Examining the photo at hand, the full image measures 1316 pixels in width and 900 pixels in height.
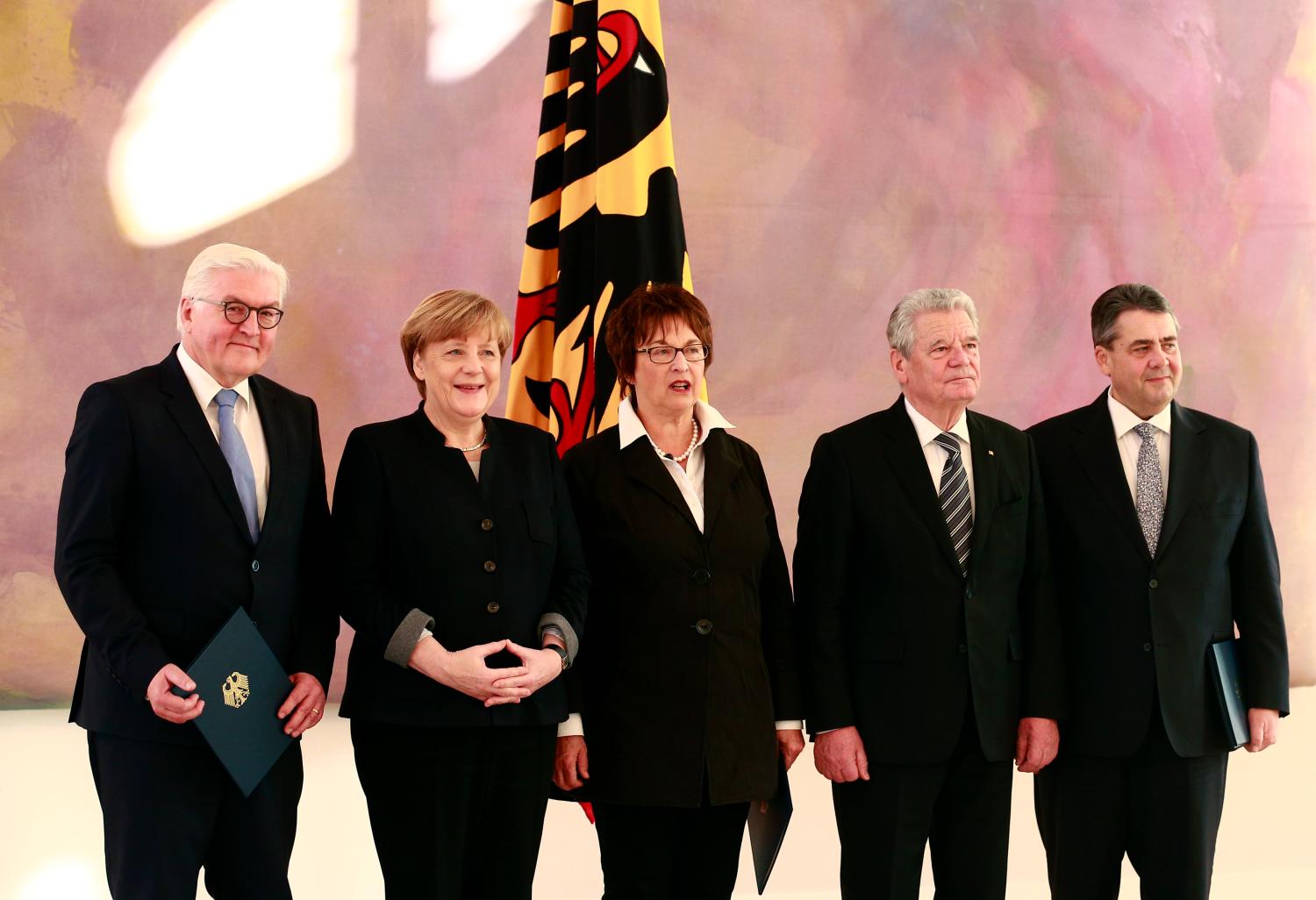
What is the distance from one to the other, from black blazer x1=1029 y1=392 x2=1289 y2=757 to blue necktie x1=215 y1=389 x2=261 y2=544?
175cm

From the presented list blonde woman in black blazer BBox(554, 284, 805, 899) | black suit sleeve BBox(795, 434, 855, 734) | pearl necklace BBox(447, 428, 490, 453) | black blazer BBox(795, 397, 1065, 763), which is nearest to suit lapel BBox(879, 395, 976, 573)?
black blazer BBox(795, 397, 1065, 763)

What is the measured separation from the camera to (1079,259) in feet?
19.7

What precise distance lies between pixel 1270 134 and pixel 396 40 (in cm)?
441

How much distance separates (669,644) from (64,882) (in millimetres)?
2529

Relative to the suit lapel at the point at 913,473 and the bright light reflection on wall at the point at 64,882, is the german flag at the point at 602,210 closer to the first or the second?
the suit lapel at the point at 913,473

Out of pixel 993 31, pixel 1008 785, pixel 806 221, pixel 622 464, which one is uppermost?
pixel 993 31

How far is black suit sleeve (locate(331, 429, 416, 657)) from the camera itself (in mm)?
2217

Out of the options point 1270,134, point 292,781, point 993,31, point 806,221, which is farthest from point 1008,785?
point 1270,134

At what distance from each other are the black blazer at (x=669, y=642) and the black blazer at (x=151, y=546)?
0.63m

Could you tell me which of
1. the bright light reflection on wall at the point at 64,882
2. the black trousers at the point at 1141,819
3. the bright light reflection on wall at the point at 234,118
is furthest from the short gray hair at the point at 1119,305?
the bright light reflection on wall at the point at 234,118

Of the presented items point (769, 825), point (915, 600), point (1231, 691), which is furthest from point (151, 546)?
point (1231, 691)

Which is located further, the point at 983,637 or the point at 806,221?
the point at 806,221

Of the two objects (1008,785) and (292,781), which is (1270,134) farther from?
(292,781)

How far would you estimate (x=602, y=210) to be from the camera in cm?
332
